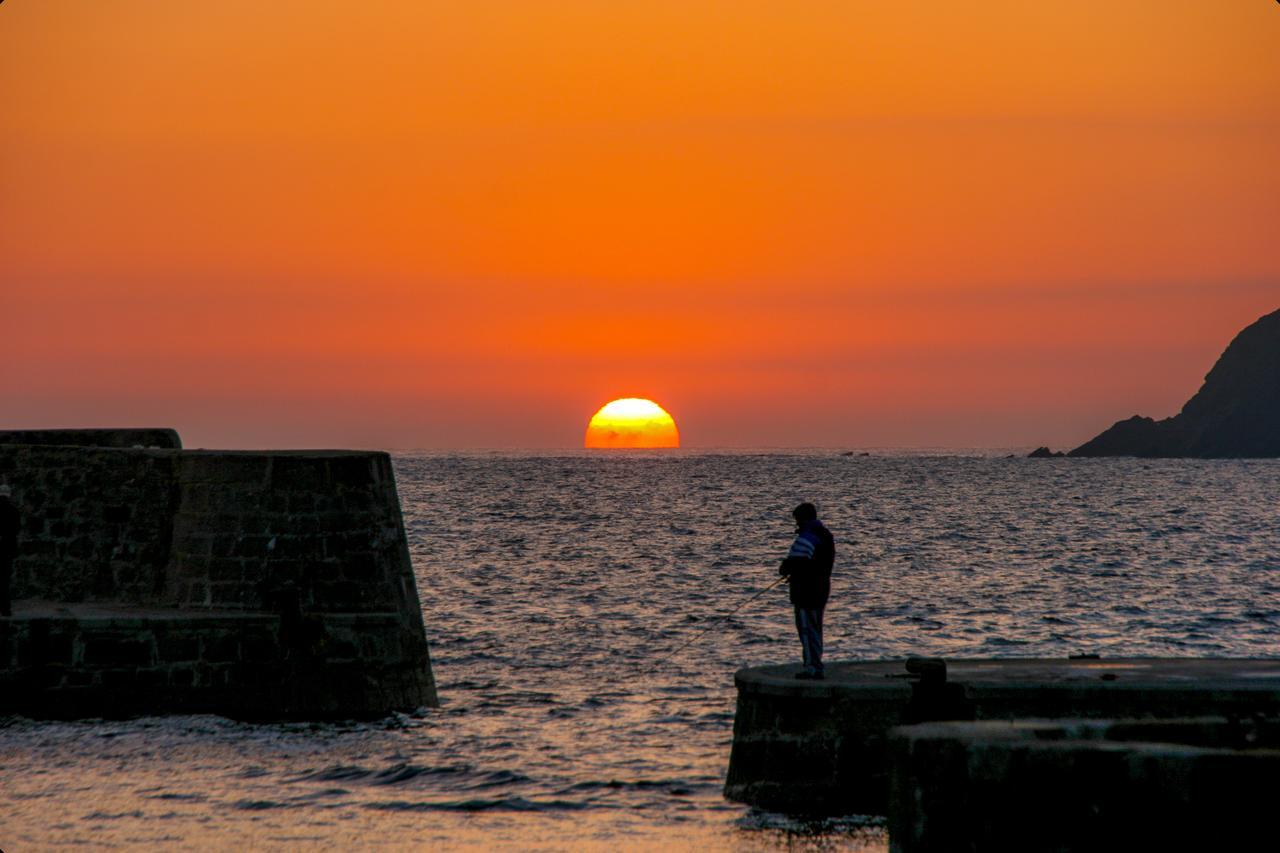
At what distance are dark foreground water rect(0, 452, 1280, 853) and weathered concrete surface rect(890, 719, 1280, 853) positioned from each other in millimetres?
4959

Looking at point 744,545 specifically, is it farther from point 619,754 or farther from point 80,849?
point 80,849

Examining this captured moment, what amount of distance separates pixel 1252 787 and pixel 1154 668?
28.0ft

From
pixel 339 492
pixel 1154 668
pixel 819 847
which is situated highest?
pixel 339 492

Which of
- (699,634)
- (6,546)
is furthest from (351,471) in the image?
(699,634)

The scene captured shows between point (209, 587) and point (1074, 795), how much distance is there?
13.8m

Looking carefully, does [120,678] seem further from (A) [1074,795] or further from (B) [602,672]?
(A) [1074,795]

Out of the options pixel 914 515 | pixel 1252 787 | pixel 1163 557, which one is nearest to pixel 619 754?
pixel 1252 787

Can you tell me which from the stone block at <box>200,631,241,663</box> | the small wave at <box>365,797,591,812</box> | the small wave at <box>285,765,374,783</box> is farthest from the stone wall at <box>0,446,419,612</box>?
the small wave at <box>365,797,591,812</box>

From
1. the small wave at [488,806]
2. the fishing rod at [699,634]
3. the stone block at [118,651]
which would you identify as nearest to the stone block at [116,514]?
the stone block at [118,651]

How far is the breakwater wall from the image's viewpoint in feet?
64.1

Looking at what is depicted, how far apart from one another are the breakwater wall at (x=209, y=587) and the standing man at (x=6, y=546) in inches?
10.7

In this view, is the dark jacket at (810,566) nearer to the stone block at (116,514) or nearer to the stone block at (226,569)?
the stone block at (226,569)

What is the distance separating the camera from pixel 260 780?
17172 mm

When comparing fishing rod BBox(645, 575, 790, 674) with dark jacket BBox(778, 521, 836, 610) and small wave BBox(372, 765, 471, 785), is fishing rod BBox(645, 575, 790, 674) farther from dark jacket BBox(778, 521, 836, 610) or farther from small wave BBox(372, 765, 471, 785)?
dark jacket BBox(778, 521, 836, 610)
